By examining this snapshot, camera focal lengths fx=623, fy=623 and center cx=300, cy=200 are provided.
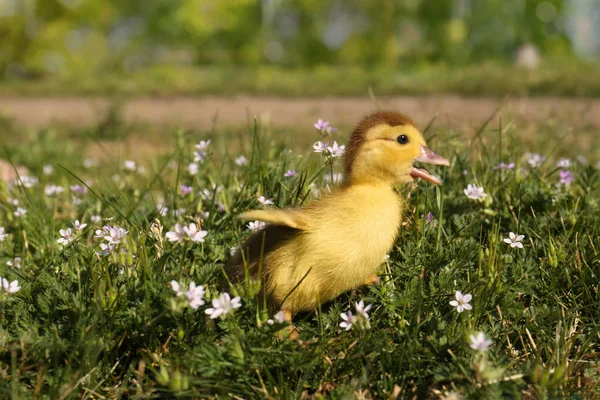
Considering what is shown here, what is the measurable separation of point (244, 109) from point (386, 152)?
9656mm

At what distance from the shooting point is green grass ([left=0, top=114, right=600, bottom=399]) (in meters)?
2.30

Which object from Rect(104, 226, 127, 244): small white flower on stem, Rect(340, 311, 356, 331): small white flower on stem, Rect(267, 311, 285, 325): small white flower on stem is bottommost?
Rect(340, 311, 356, 331): small white flower on stem

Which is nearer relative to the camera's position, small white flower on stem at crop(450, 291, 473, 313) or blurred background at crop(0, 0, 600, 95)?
small white flower on stem at crop(450, 291, 473, 313)

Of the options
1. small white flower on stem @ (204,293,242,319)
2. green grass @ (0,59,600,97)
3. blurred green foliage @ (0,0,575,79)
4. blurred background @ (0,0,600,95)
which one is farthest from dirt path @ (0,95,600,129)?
small white flower on stem @ (204,293,242,319)

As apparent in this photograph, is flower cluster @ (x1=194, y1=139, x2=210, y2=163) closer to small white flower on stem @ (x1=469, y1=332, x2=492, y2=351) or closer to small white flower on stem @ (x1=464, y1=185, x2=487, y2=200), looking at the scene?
small white flower on stem @ (x1=464, y1=185, x2=487, y2=200)

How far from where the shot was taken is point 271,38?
74.7ft

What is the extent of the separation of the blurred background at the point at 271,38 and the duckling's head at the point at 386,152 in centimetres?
1396

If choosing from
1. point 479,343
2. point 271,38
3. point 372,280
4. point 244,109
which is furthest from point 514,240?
point 271,38

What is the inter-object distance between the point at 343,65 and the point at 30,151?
51.4ft

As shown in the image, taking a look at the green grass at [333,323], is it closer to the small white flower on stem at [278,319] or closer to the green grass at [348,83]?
the small white flower on stem at [278,319]

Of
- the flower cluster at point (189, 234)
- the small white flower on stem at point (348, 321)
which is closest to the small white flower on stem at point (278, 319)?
the small white flower on stem at point (348, 321)

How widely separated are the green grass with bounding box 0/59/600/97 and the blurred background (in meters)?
0.38

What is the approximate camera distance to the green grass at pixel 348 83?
39.3 ft

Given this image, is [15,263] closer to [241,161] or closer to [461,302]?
[241,161]
